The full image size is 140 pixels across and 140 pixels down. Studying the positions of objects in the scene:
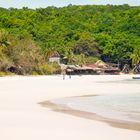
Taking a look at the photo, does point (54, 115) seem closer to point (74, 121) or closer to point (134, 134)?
point (74, 121)

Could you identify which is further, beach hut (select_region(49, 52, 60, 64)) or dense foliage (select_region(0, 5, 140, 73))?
beach hut (select_region(49, 52, 60, 64))

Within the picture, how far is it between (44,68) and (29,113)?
4224 centimetres

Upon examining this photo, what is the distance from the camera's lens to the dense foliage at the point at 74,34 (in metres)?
63.3

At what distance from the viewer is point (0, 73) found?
47062mm

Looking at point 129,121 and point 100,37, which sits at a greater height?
point 100,37

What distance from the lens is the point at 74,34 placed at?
80.2 metres

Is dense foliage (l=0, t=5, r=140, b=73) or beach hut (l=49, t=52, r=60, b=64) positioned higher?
dense foliage (l=0, t=5, r=140, b=73)

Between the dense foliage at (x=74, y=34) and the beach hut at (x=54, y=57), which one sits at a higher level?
the dense foliage at (x=74, y=34)

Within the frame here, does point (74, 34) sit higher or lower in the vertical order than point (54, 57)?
higher

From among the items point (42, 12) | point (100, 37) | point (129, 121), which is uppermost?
point (42, 12)

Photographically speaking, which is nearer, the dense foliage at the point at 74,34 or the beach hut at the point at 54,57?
the dense foliage at the point at 74,34

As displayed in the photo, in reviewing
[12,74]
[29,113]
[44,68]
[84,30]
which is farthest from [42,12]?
[29,113]

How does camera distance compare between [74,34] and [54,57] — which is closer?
[54,57]

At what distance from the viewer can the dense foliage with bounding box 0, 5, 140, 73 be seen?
2493 inches
